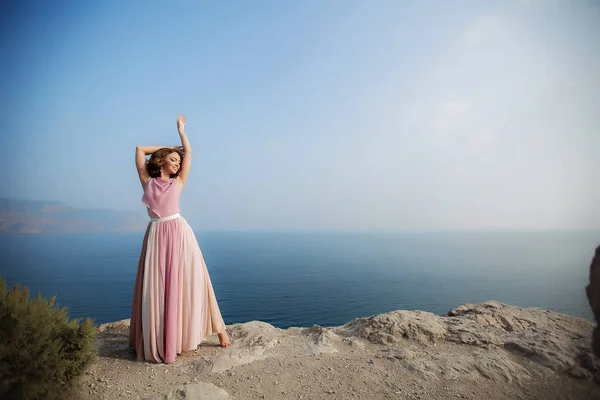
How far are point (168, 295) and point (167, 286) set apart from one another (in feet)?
0.43

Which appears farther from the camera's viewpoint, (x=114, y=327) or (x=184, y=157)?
(x=114, y=327)

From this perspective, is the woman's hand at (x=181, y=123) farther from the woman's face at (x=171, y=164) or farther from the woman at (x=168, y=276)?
the woman's face at (x=171, y=164)

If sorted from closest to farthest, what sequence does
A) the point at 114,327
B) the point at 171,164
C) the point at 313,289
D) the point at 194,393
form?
the point at 194,393, the point at 171,164, the point at 114,327, the point at 313,289

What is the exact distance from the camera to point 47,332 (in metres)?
3.49

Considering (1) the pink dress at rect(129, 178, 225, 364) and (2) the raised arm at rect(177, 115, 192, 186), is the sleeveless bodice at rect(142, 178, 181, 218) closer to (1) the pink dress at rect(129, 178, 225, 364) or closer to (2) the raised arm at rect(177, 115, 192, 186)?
(1) the pink dress at rect(129, 178, 225, 364)

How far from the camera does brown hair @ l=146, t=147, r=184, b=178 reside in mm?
5105

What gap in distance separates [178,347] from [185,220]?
6.32ft

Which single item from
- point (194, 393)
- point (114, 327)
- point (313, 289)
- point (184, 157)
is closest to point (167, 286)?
point (194, 393)

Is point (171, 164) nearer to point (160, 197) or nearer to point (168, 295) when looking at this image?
point (160, 197)

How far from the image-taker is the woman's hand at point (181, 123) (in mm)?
5246

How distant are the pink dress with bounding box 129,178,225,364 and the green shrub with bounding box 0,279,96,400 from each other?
0.85 metres

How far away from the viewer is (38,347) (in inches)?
128

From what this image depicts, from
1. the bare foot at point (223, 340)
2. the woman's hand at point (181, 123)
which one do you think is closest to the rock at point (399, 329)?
the bare foot at point (223, 340)

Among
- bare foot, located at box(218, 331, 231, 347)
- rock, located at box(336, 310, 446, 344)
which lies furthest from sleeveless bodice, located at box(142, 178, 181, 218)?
rock, located at box(336, 310, 446, 344)
